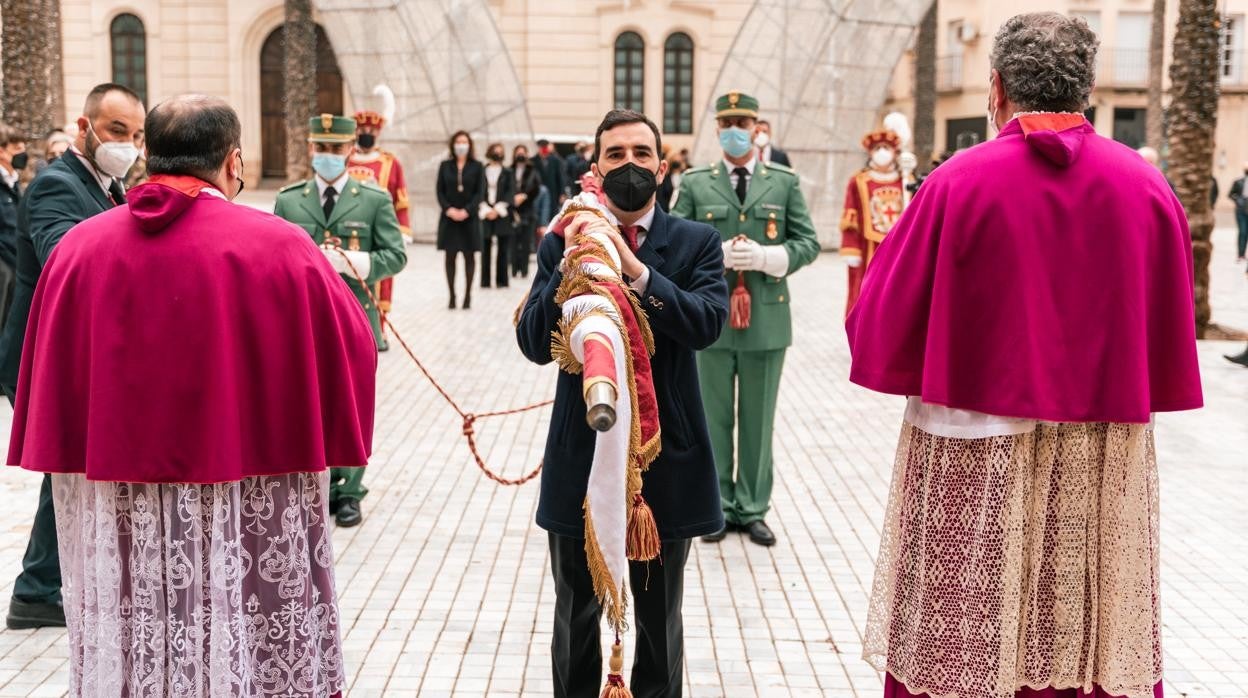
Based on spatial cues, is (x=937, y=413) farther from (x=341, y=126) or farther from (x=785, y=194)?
(x=341, y=126)

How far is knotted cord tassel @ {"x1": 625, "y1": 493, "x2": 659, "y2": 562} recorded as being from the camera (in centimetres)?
340

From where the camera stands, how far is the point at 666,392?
12.2 ft

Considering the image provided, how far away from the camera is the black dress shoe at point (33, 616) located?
5098mm

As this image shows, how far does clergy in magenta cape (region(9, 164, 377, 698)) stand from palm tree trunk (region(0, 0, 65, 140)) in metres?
12.2

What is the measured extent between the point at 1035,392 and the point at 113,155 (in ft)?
11.3

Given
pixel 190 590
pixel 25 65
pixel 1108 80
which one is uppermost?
pixel 1108 80

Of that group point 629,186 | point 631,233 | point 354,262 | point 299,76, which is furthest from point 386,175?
point 299,76

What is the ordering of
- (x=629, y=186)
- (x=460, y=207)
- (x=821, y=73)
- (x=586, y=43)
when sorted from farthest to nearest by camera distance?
(x=586, y=43)
(x=821, y=73)
(x=460, y=207)
(x=629, y=186)

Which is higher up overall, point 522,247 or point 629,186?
point 629,186

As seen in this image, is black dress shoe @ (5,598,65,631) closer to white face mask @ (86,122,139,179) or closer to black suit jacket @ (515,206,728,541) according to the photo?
white face mask @ (86,122,139,179)

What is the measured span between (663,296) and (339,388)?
2.93 feet

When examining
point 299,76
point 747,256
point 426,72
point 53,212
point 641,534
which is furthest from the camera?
point 299,76

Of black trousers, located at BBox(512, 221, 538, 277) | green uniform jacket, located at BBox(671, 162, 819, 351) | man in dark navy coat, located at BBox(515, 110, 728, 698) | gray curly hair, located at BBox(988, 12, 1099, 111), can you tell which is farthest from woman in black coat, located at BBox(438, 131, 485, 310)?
gray curly hair, located at BBox(988, 12, 1099, 111)

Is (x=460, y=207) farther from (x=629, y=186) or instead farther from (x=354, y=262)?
(x=629, y=186)
